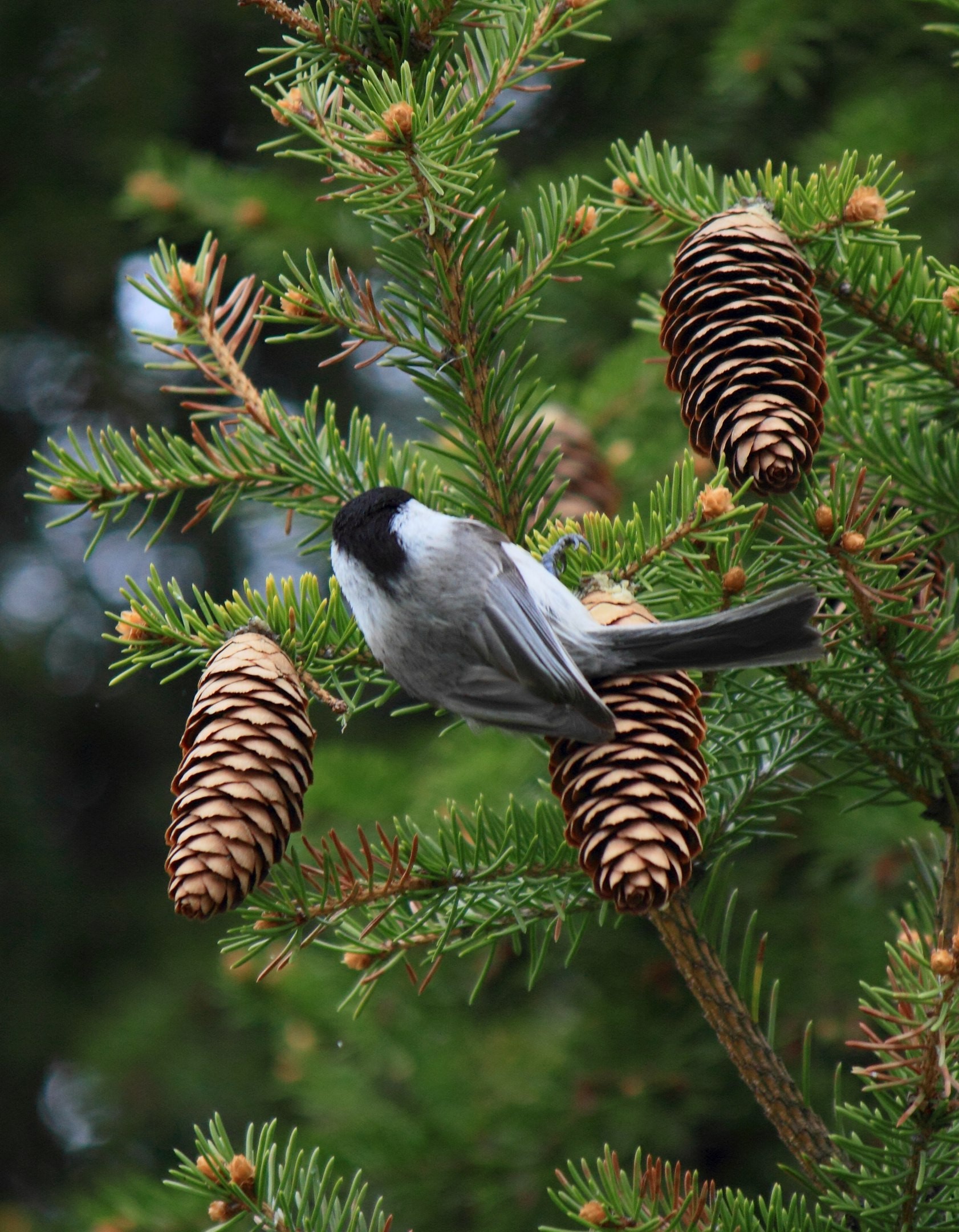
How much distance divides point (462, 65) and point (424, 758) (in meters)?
1.95

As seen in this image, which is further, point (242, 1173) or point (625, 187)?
point (625, 187)

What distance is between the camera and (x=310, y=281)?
1.47m

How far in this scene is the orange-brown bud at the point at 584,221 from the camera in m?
1.47

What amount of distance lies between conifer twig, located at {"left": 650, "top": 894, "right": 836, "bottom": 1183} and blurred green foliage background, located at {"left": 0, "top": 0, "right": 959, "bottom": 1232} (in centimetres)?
56

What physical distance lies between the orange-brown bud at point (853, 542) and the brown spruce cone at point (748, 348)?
0.27 feet

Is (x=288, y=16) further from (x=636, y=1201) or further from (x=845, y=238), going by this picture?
(x=636, y=1201)

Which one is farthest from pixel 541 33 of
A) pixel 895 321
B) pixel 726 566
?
pixel 726 566

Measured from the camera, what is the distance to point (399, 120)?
120 cm

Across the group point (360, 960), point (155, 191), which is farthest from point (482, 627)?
point (155, 191)

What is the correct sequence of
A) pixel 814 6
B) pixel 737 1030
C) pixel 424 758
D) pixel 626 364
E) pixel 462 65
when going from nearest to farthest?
pixel 737 1030 → pixel 462 65 → pixel 814 6 → pixel 626 364 → pixel 424 758

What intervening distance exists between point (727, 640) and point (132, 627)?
0.73 meters

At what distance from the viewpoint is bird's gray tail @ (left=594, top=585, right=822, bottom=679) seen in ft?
4.26

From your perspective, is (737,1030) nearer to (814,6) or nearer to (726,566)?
(726,566)

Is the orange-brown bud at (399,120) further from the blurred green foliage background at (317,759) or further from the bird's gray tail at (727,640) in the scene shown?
the blurred green foliage background at (317,759)
